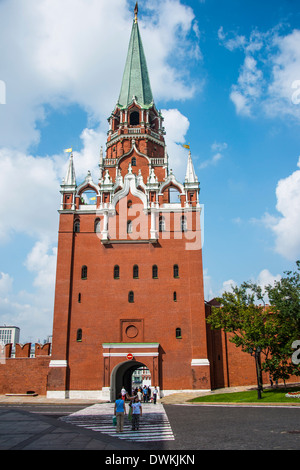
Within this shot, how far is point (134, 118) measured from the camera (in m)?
48.4

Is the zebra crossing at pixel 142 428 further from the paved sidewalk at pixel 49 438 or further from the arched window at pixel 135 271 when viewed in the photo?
the arched window at pixel 135 271

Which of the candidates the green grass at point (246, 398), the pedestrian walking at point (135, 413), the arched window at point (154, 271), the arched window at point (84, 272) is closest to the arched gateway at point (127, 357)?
the green grass at point (246, 398)

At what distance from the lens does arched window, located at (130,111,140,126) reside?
48219 mm

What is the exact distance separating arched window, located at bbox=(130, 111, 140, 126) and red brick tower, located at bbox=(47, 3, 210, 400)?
8.08 metres

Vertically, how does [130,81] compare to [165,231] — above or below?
above

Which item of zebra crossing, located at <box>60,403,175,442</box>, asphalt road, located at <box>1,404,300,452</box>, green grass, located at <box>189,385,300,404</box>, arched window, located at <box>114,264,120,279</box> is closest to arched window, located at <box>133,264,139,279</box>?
arched window, located at <box>114,264,120,279</box>

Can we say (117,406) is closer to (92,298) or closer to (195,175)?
(92,298)

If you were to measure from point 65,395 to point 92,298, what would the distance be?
8729mm

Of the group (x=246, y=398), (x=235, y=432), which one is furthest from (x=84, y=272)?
(x=235, y=432)

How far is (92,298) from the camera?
3719 cm

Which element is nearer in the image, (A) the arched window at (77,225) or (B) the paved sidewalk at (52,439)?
(B) the paved sidewalk at (52,439)

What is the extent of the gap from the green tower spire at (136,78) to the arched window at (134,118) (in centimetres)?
126

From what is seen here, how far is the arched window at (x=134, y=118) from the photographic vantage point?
48219mm
